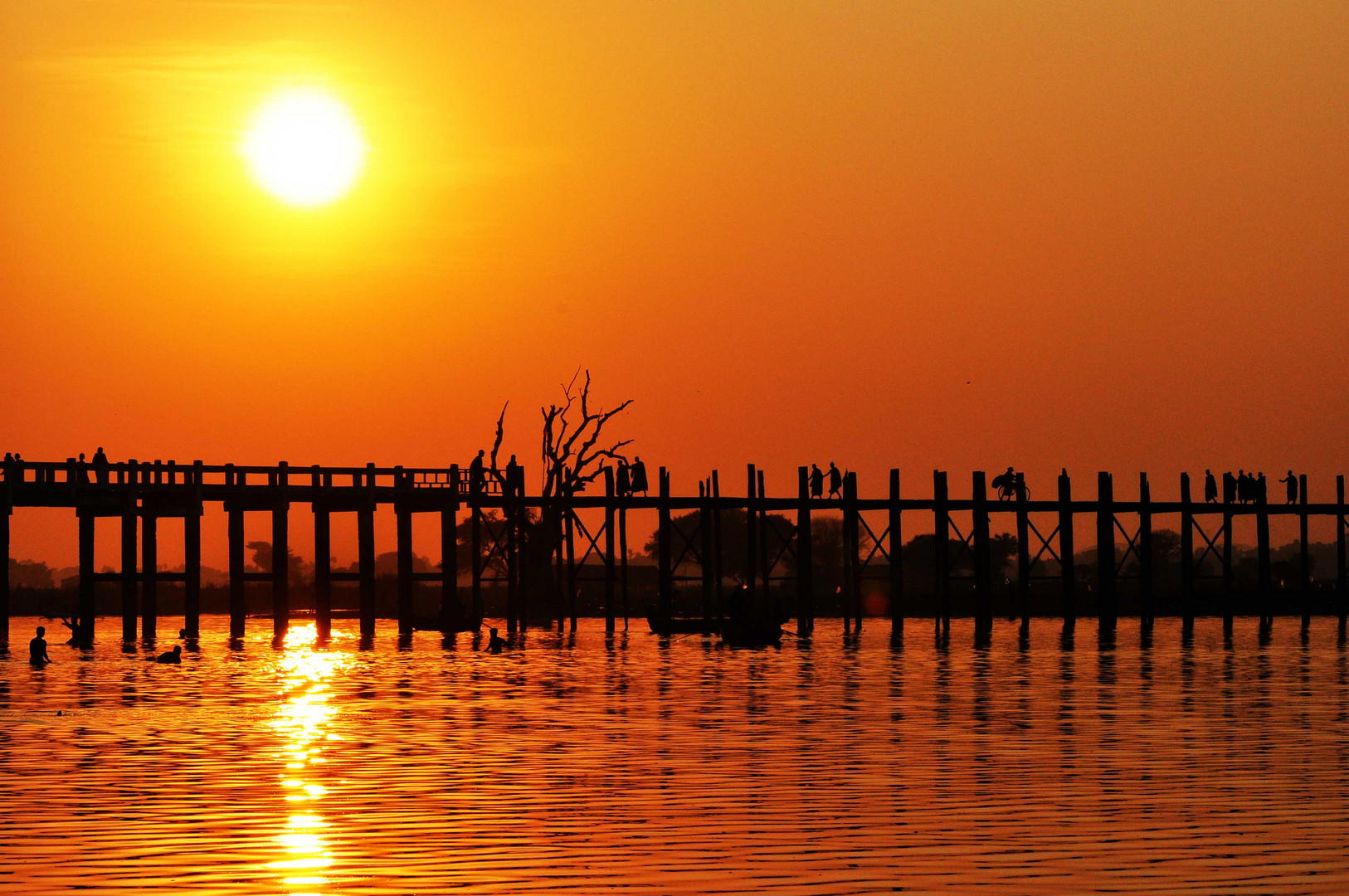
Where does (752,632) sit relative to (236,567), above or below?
below

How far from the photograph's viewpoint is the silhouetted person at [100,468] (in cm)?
4919

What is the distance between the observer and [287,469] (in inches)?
1997

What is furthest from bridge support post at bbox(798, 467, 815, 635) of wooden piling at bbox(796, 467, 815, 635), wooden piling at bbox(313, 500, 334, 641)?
wooden piling at bbox(313, 500, 334, 641)

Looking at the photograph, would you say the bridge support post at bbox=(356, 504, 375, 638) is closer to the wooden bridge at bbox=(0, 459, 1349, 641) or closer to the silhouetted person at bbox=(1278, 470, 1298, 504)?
the wooden bridge at bbox=(0, 459, 1349, 641)

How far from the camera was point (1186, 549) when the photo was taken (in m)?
68.0

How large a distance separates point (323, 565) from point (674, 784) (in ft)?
120

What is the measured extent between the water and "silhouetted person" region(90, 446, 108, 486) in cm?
945

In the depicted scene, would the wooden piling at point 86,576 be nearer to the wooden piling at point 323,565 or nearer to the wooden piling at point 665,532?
the wooden piling at point 323,565

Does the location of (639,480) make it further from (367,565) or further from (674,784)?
(674,784)

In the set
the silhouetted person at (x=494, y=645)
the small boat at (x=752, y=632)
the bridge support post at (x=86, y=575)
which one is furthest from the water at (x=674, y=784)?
the small boat at (x=752, y=632)

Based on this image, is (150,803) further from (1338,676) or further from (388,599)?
(388,599)

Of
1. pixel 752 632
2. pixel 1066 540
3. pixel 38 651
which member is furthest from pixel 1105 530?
pixel 38 651

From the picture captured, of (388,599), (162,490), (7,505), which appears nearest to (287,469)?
(162,490)

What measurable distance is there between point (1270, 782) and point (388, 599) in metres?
112
